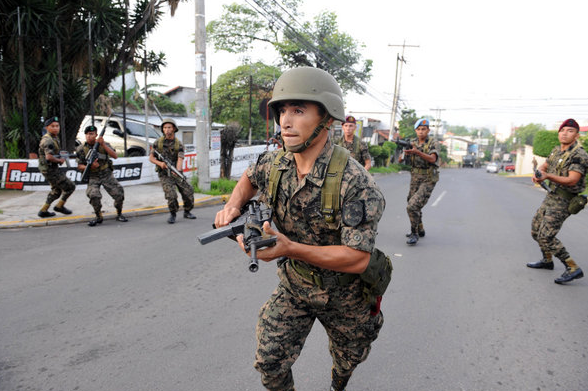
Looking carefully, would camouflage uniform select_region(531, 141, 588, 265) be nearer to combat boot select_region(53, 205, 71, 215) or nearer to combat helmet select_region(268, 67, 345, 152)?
combat helmet select_region(268, 67, 345, 152)

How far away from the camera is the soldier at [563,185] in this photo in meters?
4.30

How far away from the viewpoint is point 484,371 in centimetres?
277

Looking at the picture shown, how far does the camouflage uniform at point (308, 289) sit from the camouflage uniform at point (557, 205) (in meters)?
3.43

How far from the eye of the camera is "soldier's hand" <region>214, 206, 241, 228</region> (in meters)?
1.79

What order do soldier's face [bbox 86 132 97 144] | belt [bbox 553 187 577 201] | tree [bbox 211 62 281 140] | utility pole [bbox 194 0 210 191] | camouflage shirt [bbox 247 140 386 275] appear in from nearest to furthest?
camouflage shirt [bbox 247 140 386 275]
belt [bbox 553 187 577 201]
soldier's face [bbox 86 132 97 144]
utility pole [bbox 194 0 210 191]
tree [bbox 211 62 281 140]

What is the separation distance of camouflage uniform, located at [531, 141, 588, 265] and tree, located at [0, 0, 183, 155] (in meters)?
10.3

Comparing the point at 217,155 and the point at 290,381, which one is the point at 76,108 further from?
the point at 290,381

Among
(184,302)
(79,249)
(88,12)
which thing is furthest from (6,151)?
(184,302)

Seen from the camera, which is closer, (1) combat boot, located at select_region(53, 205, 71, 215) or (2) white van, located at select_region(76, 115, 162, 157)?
(1) combat boot, located at select_region(53, 205, 71, 215)

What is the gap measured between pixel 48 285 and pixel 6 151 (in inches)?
351

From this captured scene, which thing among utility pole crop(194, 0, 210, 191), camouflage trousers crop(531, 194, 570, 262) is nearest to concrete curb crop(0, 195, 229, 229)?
utility pole crop(194, 0, 210, 191)

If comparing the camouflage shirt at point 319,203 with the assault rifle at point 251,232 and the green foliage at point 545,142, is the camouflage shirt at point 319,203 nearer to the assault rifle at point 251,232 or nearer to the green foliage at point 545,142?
the assault rifle at point 251,232

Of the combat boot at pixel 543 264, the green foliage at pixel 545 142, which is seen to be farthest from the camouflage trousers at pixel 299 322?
the green foliage at pixel 545 142

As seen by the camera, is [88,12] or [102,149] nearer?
[102,149]
